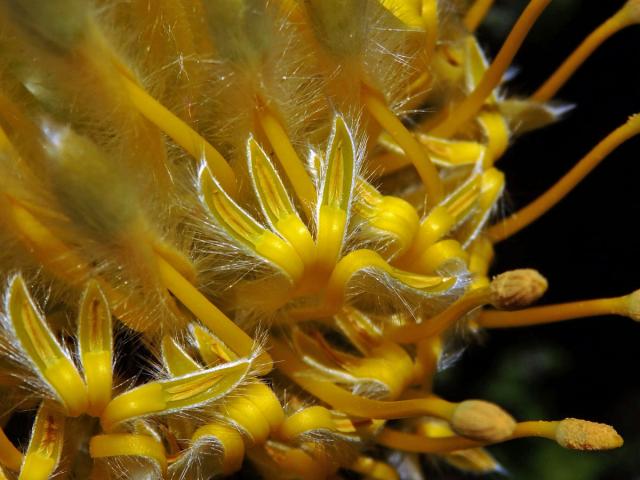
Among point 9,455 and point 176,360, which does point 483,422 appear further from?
point 9,455

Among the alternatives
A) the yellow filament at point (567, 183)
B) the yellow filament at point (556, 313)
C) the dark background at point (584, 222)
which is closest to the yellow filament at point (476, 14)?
the dark background at point (584, 222)

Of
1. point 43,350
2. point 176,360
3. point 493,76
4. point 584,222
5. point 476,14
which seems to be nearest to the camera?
point 43,350

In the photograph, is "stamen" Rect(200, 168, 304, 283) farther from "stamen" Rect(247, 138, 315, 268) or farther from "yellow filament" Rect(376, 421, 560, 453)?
"yellow filament" Rect(376, 421, 560, 453)

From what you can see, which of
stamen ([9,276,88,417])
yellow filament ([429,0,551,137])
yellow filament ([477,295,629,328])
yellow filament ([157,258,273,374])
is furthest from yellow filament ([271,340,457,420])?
yellow filament ([429,0,551,137])

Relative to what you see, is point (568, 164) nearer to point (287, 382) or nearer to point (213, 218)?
point (287, 382)

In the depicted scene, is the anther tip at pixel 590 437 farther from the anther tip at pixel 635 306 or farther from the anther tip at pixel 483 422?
the anther tip at pixel 635 306

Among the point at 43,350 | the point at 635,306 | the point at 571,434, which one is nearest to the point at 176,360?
the point at 43,350
